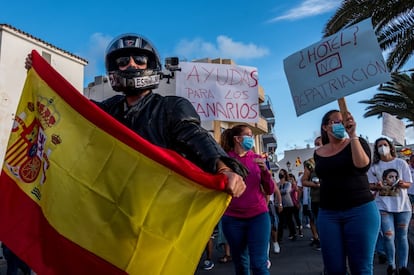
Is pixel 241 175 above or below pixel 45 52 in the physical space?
below

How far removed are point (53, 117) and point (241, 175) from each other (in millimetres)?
1000

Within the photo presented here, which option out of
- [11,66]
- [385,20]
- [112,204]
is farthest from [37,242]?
[11,66]

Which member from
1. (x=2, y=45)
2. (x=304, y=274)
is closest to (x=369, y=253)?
(x=304, y=274)

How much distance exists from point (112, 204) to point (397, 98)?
1847 cm

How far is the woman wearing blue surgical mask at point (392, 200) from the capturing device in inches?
208

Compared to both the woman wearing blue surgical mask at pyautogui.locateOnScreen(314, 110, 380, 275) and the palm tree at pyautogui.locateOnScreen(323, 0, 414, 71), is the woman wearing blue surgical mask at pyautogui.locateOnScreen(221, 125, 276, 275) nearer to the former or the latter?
the woman wearing blue surgical mask at pyautogui.locateOnScreen(314, 110, 380, 275)

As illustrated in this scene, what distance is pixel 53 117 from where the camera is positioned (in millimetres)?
2121

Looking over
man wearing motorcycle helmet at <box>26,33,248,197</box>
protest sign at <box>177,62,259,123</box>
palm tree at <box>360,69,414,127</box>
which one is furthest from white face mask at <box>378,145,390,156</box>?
palm tree at <box>360,69,414,127</box>

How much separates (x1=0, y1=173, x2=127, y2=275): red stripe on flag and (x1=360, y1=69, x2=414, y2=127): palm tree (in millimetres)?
16172

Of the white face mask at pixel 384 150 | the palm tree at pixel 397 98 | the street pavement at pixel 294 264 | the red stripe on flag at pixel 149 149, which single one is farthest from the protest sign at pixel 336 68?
the palm tree at pixel 397 98

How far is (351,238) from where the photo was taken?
3.41 m

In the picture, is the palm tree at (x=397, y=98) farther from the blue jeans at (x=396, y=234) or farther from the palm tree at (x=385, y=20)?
the blue jeans at (x=396, y=234)

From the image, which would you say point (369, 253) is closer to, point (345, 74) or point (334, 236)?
point (334, 236)

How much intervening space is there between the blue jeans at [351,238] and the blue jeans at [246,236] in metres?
0.75
